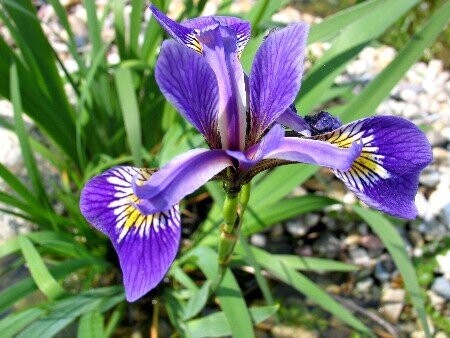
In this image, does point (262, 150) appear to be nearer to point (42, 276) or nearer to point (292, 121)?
point (292, 121)

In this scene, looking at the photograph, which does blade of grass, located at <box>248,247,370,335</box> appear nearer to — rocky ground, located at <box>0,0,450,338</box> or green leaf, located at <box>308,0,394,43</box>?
rocky ground, located at <box>0,0,450,338</box>

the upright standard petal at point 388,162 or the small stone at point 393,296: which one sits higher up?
the upright standard petal at point 388,162

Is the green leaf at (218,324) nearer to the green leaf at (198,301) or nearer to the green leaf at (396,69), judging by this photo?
the green leaf at (198,301)

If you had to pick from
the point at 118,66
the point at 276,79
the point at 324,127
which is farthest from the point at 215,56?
the point at 118,66

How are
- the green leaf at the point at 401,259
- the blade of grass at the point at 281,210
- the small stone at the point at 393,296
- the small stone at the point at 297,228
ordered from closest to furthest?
the green leaf at the point at 401,259, the blade of grass at the point at 281,210, the small stone at the point at 393,296, the small stone at the point at 297,228

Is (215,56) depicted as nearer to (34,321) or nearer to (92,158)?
(34,321)

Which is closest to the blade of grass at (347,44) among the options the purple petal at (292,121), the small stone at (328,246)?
the purple petal at (292,121)

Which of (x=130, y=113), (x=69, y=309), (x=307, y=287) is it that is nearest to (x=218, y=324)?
(x=307, y=287)

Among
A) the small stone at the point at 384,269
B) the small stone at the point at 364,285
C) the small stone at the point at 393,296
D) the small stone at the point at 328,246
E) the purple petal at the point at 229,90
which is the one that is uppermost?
the purple petal at the point at 229,90

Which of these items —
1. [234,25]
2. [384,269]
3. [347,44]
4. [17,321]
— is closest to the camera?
[234,25]
